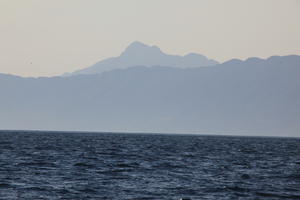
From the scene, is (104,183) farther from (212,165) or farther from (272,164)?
(272,164)

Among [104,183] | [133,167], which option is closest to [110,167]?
[133,167]

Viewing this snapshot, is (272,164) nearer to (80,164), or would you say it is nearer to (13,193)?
(80,164)

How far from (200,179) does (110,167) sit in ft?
34.1

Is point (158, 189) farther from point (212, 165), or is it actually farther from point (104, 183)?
point (212, 165)

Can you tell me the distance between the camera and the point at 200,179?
47281 mm

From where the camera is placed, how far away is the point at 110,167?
Answer: 5538 centimetres

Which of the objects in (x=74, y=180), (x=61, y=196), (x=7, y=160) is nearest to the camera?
(x=61, y=196)

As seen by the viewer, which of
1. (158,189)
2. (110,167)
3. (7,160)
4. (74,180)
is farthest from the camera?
(7,160)

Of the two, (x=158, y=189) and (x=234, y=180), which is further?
(x=234, y=180)

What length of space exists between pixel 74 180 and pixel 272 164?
82.1ft

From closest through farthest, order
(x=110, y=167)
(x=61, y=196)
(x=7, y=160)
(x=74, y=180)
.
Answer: (x=61, y=196) → (x=74, y=180) → (x=110, y=167) → (x=7, y=160)

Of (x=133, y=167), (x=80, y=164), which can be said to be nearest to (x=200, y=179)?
(x=133, y=167)

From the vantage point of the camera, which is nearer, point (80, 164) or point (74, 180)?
point (74, 180)

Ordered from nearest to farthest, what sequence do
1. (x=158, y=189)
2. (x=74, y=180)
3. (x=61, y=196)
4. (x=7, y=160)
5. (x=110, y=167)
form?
(x=61, y=196), (x=158, y=189), (x=74, y=180), (x=110, y=167), (x=7, y=160)
